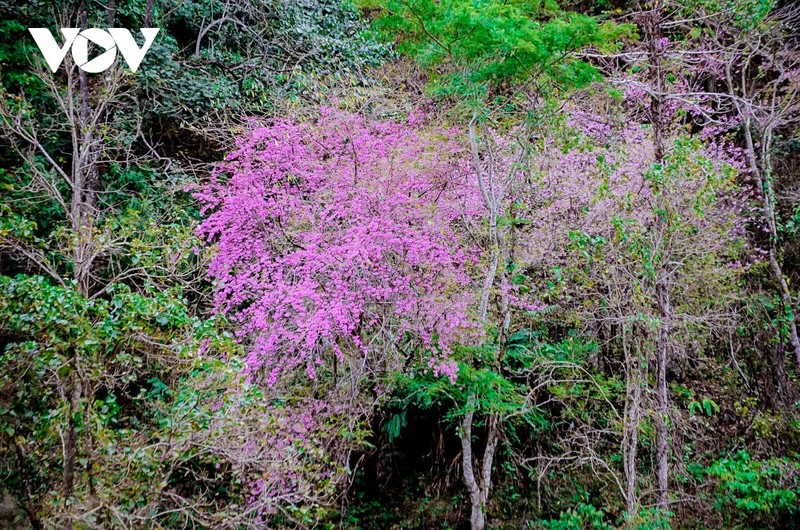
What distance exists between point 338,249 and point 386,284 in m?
0.58

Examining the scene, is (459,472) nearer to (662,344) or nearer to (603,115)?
(662,344)

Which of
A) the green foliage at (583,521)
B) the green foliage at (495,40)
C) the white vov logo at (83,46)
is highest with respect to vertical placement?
the green foliage at (495,40)

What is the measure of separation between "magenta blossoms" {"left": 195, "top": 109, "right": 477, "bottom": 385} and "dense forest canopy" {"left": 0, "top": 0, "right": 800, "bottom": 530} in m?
0.04

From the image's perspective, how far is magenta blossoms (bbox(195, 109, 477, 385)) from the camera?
465 centimetres

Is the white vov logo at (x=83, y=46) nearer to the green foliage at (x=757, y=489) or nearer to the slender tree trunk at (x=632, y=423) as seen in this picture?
the slender tree trunk at (x=632, y=423)

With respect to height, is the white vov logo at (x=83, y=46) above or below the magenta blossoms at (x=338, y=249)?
above

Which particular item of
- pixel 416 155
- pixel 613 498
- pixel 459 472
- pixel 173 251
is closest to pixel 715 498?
pixel 613 498

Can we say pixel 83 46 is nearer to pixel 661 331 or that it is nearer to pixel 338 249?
pixel 338 249

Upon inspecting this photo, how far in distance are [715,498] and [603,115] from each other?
18.1ft

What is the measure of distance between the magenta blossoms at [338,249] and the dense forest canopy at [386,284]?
0.04 metres

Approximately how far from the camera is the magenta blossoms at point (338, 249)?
465cm

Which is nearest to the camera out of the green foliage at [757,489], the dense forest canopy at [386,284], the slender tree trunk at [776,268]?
the dense forest canopy at [386,284]

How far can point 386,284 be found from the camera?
4.77 meters

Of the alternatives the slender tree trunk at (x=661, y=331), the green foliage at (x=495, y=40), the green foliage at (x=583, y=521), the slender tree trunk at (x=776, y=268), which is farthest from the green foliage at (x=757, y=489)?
the green foliage at (x=495, y=40)
